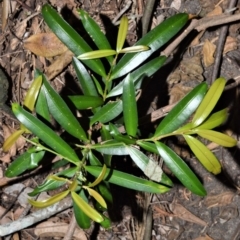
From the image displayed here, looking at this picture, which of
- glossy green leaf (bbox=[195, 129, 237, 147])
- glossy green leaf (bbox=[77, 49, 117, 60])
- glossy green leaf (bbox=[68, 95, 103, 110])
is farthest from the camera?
glossy green leaf (bbox=[68, 95, 103, 110])

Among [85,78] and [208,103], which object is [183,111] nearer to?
[208,103]

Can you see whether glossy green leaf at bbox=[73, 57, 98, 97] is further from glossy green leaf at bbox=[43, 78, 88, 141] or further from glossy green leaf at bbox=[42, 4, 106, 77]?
glossy green leaf at bbox=[43, 78, 88, 141]

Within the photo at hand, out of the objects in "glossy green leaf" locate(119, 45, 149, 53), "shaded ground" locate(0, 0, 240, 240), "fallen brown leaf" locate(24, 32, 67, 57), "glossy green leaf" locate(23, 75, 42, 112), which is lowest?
"shaded ground" locate(0, 0, 240, 240)

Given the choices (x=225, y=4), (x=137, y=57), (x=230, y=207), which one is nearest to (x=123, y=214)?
(x=230, y=207)

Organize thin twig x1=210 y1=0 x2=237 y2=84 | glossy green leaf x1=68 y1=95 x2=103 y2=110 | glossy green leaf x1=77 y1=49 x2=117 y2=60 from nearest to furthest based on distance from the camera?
glossy green leaf x1=77 y1=49 x2=117 y2=60 < glossy green leaf x1=68 y1=95 x2=103 y2=110 < thin twig x1=210 y1=0 x2=237 y2=84

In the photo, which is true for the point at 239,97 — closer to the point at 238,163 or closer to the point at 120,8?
the point at 238,163

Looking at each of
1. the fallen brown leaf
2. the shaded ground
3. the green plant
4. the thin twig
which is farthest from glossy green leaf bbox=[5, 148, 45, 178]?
the thin twig

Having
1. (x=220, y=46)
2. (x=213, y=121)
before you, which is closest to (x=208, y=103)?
(x=213, y=121)

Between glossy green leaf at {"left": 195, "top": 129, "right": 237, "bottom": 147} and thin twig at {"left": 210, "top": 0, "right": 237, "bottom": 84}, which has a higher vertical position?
glossy green leaf at {"left": 195, "top": 129, "right": 237, "bottom": 147}
